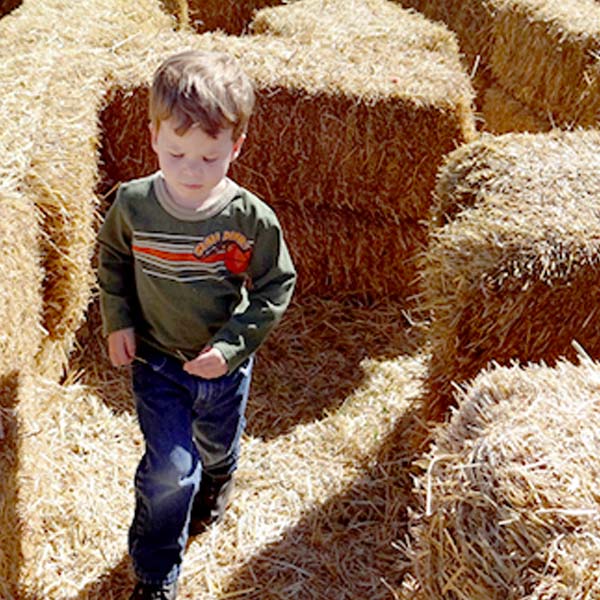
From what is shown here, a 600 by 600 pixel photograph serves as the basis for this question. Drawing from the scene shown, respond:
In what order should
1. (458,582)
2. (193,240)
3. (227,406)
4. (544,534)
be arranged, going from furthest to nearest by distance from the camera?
1. (227,406)
2. (193,240)
3. (458,582)
4. (544,534)

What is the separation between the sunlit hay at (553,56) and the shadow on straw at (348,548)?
3.58 m

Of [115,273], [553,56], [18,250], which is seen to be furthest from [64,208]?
[553,56]

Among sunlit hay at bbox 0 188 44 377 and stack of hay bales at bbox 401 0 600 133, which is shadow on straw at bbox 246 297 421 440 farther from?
stack of hay bales at bbox 401 0 600 133

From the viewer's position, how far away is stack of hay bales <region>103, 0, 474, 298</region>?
5.02 m

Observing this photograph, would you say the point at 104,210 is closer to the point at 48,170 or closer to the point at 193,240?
the point at 48,170

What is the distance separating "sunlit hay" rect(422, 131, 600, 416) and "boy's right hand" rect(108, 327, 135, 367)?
124cm

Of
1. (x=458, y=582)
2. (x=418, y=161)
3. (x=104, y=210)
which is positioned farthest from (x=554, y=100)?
(x=458, y=582)

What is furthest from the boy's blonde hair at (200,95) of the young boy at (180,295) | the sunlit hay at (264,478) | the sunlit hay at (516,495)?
the sunlit hay at (264,478)

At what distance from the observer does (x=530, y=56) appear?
24.3 ft

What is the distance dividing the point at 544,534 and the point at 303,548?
186 centimetres

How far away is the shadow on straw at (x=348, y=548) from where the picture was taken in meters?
3.55

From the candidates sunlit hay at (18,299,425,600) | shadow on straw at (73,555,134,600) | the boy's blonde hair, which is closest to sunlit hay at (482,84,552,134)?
sunlit hay at (18,299,425,600)

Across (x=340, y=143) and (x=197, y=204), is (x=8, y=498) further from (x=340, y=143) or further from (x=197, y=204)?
(x=340, y=143)

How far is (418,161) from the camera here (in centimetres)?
518
